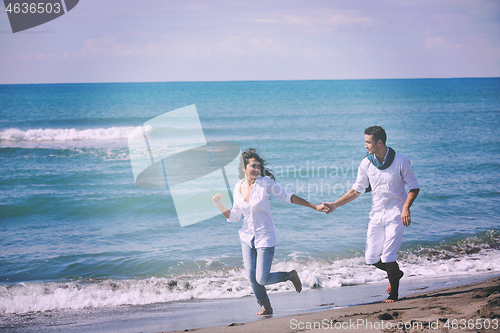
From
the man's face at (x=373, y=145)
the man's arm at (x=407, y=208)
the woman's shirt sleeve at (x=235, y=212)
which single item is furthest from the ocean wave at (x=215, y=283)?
the man's face at (x=373, y=145)

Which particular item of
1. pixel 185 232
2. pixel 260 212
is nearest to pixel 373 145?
pixel 260 212

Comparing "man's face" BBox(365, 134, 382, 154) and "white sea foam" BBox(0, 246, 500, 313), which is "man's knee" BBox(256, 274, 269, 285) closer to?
"white sea foam" BBox(0, 246, 500, 313)

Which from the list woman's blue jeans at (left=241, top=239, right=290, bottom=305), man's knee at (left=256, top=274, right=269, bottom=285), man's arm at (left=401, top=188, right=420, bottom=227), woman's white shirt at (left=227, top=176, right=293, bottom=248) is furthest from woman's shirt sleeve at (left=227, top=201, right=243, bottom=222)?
man's arm at (left=401, top=188, right=420, bottom=227)

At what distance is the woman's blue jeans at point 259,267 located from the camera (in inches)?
167

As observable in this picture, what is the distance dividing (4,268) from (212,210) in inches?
201

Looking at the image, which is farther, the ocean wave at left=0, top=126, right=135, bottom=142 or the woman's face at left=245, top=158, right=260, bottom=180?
the ocean wave at left=0, top=126, right=135, bottom=142

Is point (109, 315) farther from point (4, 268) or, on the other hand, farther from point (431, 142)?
point (431, 142)

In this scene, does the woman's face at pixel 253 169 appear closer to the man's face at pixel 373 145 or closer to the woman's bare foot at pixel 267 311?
the man's face at pixel 373 145

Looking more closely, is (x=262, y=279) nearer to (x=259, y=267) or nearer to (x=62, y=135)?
→ (x=259, y=267)

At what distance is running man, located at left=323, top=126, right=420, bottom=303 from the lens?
4.34m

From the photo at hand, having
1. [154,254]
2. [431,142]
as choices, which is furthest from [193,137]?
[154,254]

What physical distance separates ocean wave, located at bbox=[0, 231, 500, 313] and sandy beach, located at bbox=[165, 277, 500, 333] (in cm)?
166

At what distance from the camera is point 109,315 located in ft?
17.5

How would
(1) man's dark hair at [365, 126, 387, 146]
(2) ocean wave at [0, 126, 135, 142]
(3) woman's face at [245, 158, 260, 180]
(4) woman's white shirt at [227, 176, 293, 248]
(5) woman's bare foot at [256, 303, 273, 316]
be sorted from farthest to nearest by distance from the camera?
(2) ocean wave at [0, 126, 135, 142] < (5) woman's bare foot at [256, 303, 273, 316] < (1) man's dark hair at [365, 126, 387, 146] < (3) woman's face at [245, 158, 260, 180] < (4) woman's white shirt at [227, 176, 293, 248]
